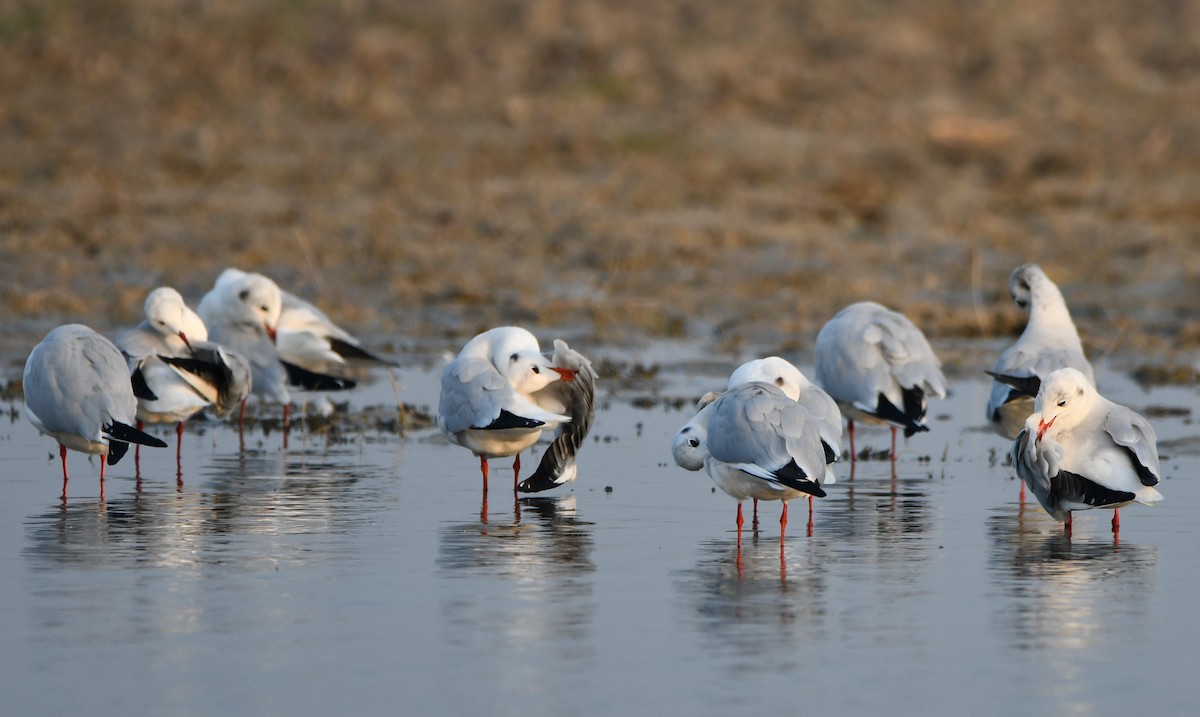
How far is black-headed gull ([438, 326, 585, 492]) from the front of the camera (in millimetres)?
10172

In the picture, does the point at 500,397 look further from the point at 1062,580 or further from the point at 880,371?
the point at 1062,580

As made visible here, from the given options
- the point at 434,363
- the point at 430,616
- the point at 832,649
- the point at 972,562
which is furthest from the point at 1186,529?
the point at 434,363

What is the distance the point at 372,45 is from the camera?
2845 cm

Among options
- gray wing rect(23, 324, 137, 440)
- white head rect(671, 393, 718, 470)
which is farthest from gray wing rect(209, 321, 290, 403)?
white head rect(671, 393, 718, 470)

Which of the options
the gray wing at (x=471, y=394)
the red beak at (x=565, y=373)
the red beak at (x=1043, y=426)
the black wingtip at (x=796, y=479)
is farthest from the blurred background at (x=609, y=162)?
the black wingtip at (x=796, y=479)

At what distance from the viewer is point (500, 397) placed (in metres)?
10.2

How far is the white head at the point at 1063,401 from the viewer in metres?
→ 9.45

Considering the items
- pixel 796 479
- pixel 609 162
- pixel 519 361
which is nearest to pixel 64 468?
pixel 519 361

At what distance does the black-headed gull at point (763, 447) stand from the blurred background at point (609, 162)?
7577 millimetres

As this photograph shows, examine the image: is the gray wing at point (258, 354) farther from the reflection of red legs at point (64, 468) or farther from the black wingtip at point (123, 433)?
the black wingtip at point (123, 433)

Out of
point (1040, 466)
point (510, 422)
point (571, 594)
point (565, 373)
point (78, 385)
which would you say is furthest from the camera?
point (565, 373)

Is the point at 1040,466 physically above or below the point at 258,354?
below

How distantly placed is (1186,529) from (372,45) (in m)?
20.5

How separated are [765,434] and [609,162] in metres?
16.1
